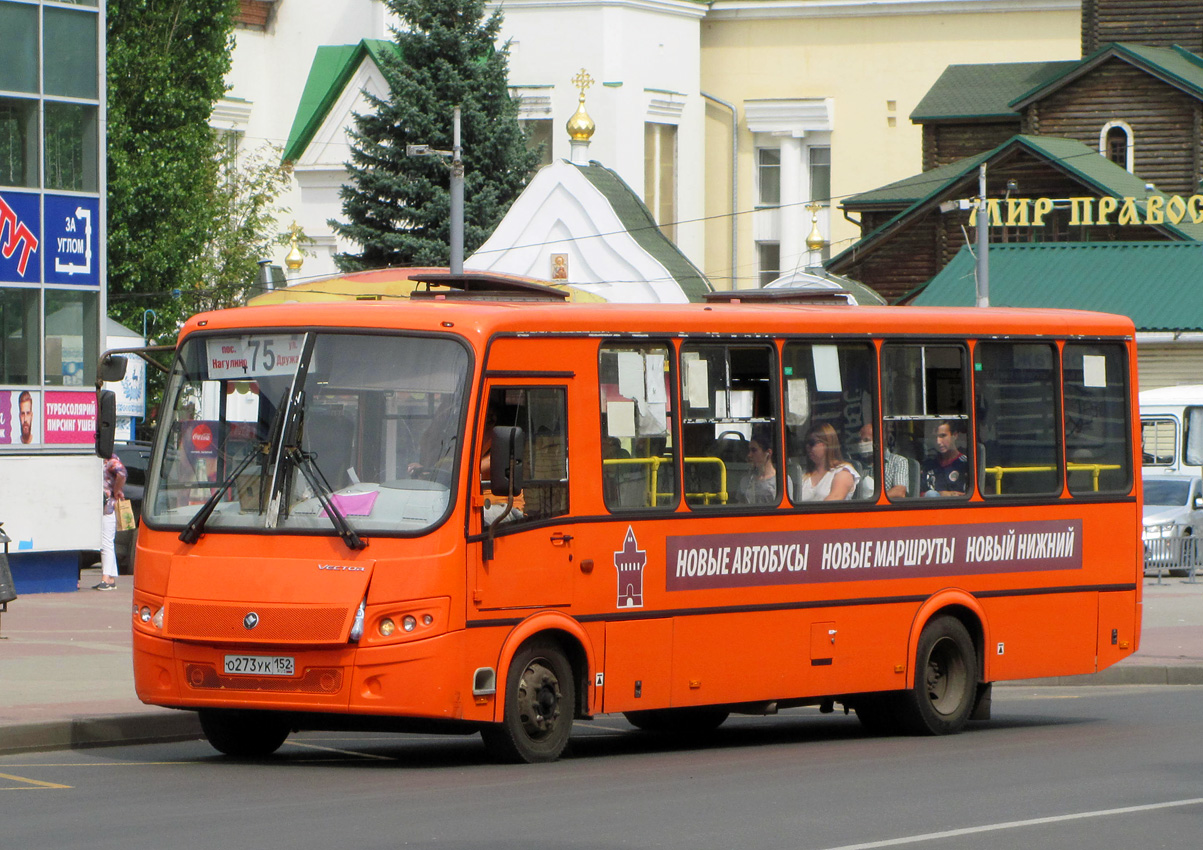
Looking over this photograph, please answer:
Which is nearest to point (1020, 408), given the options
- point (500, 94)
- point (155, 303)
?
point (500, 94)

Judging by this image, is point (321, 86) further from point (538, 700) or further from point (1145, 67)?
point (538, 700)

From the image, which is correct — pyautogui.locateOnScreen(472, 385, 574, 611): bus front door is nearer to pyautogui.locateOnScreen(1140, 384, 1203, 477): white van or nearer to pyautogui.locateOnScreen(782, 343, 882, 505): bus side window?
pyautogui.locateOnScreen(782, 343, 882, 505): bus side window

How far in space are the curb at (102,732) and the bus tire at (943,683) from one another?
481 centimetres

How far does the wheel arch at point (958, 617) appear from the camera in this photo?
14.7 m

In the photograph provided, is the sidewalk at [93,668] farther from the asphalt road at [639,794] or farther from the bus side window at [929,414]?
the bus side window at [929,414]

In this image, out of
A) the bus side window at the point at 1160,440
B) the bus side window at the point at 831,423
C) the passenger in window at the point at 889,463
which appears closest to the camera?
the bus side window at the point at 831,423

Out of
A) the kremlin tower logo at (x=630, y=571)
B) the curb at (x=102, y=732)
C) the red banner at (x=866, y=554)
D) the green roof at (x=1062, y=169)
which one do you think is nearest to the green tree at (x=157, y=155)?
the green roof at (x=1062, y=169)

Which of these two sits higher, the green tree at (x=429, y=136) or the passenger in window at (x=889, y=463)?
the green tree at (x=429, y=136)

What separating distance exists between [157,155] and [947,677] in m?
41.5

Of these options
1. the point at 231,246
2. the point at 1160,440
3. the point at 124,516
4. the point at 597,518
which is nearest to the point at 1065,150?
the point at 1160,440

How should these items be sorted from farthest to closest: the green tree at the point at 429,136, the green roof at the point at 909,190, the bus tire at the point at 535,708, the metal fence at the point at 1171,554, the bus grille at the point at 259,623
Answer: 1. the green roof at the point at 909,190
2. the green tree at the point at 429,136
3. the metal fence at the point at 1171,554
4. the bus tire at the point at 535,708
5. the bus grille at the point at 259,623

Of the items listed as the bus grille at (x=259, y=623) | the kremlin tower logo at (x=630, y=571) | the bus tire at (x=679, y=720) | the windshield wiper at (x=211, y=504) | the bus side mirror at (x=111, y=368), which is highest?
→ the bus side mirror at (x=111, y=368)

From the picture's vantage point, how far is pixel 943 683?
15125 millimetres

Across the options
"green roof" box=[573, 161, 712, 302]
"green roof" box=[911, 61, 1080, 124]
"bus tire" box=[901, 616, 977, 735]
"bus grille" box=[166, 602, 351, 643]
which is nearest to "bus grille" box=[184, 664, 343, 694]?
"bus grille" box=[166, 602, 351, 643]
